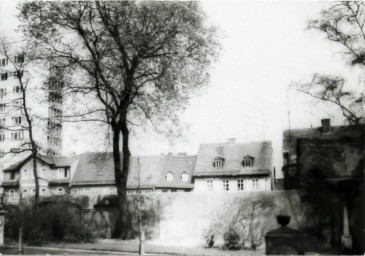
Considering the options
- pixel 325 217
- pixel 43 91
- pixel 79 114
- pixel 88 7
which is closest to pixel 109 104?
pixel 79 114

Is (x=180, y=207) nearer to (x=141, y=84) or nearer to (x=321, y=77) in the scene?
(x=141, y=84)

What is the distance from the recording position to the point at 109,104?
10766 mm

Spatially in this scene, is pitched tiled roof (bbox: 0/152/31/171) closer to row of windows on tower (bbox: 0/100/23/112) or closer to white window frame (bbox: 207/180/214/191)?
row of windows on tower (bbox: 0/100/23/112)

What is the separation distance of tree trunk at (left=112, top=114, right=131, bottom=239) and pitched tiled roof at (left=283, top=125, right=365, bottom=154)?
13.9 feet

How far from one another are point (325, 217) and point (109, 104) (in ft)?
19.1

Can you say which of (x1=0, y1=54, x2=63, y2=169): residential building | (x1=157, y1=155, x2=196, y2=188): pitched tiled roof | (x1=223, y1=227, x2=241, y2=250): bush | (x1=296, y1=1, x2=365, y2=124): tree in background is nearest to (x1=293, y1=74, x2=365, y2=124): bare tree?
(x1=296, y1=1, x2=365, y2=124): tree in background

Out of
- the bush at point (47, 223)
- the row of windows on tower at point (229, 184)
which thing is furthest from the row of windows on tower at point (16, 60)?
the row of windows on tower at point (229, 184)

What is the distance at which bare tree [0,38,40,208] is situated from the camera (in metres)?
10.3

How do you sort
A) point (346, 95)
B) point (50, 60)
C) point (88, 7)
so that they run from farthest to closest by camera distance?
point (50, 60) < point (88, 7) < point (346, 95)

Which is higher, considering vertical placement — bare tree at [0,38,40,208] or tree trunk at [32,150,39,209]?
bare tree at [0,38,40,208]

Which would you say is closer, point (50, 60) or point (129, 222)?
point (50, 60)

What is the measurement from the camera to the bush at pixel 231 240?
9.74m

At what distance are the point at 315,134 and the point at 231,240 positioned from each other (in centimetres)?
319

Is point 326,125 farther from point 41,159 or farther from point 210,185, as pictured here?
point 210,185
